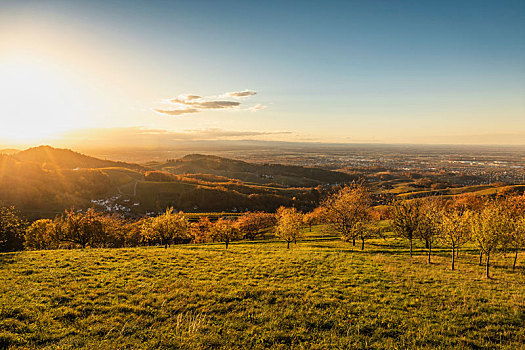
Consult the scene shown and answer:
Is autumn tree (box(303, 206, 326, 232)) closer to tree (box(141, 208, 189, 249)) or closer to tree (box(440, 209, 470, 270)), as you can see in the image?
tree (box(141, 208, 189, 249))

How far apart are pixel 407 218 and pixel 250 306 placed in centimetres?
2875

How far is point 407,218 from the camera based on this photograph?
3222 centimetres

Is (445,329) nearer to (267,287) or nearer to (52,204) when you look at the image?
(267,287)

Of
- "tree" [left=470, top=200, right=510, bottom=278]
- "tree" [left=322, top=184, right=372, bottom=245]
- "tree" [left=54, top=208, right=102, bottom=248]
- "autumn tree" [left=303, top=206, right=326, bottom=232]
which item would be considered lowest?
"autumn tree" [left=303, top=206, right=326, bottom=232]

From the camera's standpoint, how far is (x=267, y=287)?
1706cm

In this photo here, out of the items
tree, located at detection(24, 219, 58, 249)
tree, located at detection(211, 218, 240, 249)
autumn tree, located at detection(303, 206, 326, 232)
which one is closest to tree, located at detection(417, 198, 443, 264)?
tree, located at detection(211, 218, 240, 249)

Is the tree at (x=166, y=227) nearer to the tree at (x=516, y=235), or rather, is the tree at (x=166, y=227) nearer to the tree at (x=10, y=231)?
the tree at (x=10, y=231)

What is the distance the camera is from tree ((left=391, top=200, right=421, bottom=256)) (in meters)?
31.9

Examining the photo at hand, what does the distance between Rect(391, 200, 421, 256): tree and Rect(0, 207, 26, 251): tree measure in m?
77.1

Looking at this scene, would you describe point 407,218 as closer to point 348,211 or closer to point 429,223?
point 429,223

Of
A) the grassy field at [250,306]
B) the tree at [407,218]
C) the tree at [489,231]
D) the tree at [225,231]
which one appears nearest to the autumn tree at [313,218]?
the tree at [225,231]

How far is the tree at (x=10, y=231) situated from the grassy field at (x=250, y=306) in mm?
39896

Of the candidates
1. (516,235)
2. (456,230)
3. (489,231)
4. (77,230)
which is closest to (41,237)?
(77,230)

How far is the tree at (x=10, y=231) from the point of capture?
4914 centimetres
